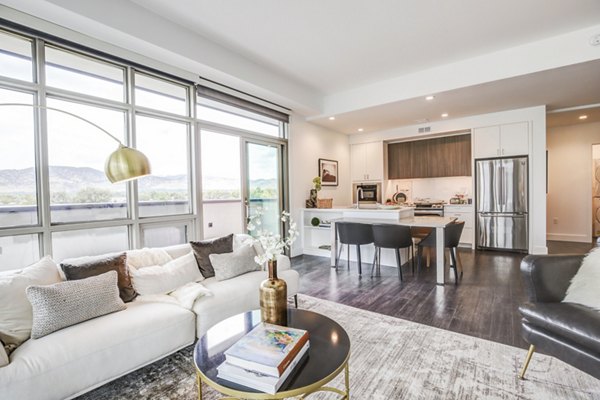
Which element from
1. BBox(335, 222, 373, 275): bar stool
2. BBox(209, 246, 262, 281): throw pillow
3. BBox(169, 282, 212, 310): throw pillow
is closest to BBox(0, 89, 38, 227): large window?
BBox(169, 282, 212, 310): throw pillow

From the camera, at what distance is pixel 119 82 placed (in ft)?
10.3

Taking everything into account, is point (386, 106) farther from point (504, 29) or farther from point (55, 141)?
point (55, 141)

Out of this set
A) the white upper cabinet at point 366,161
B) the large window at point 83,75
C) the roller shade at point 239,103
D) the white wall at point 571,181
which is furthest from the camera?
the white upper cabinet at point 366,161

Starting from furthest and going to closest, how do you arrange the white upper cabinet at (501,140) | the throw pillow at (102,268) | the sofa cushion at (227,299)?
1. the white upper cabinet at (501,140)
2. the sofa cushion at (227,299)
3. the throw pillow at (102,268)

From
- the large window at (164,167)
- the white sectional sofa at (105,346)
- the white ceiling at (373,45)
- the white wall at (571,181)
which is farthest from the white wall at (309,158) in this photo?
the white wall at (571,181)

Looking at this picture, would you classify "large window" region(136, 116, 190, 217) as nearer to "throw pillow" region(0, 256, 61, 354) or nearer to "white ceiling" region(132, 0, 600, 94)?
"white ceiling" region(132, 0, 600, 94)

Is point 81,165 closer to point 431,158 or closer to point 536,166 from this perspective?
point 431,158

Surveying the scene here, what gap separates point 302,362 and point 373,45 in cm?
363

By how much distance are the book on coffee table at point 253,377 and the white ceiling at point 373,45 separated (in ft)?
9.73

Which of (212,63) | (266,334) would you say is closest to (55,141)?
(212,63)

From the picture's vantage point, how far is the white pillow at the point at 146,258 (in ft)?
8.33

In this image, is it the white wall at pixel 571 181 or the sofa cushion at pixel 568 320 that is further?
the white wall at pixel 571 181

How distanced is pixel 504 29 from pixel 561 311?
10.3 ft

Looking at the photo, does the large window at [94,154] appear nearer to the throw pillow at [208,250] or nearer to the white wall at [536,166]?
the throw pillow at [208,250]
